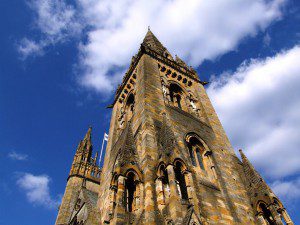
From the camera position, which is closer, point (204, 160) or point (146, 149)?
point (146, 149)

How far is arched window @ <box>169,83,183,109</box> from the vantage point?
56.1ft

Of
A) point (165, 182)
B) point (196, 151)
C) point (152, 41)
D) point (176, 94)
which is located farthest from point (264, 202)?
point (152, 41)

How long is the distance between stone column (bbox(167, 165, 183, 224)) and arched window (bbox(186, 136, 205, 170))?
11.1 ft

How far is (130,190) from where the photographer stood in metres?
9.76

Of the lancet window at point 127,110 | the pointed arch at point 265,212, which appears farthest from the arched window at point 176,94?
the pointed arch at point 265,212

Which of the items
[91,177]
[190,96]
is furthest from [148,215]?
[91,177]

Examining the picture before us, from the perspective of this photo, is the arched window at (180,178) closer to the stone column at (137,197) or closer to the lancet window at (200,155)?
the stone column at (137,197)

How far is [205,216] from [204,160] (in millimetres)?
3856

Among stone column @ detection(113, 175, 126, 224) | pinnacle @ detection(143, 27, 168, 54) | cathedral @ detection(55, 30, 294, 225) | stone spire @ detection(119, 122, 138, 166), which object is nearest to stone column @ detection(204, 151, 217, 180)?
cathedral @ detection(55, 30, 294, 225)

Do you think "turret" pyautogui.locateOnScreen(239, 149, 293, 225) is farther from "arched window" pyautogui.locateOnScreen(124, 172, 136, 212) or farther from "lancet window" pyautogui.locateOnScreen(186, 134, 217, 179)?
"arched window" pyautogui.locateOnScreen(124, 172, 136, 212)

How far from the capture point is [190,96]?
1802 cm

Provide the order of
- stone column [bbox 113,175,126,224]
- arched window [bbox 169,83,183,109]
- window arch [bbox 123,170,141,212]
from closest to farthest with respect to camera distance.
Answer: stone column [bbox 113,175,126,224]
window arch [bbox 123,170,141,212]
arched window [bbox 169,83,183,109]

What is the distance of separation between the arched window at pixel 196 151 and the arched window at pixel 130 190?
3384 millimetres

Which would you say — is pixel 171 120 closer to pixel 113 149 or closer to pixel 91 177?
pixel 113 149
